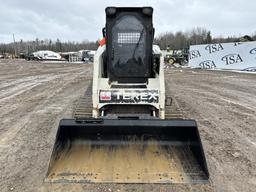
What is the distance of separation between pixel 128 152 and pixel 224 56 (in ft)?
62.2

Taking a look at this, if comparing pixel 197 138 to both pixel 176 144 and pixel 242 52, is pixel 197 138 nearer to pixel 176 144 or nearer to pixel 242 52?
pixel 176 144

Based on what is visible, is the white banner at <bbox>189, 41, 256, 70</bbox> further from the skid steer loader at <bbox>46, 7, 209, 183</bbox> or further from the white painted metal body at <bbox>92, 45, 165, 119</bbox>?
the white painted metal body at <bbox>92, 45, 165, 119</bbox>

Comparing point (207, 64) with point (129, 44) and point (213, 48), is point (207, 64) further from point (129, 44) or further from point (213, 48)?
point (129, 44)

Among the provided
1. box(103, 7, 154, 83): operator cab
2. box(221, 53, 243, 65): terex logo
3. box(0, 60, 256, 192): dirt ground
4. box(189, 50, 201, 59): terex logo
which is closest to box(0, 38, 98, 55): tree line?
box(189, 50, 201, 59): terex logo

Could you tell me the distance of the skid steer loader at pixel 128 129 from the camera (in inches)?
154

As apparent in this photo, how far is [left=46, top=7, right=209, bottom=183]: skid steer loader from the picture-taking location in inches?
154

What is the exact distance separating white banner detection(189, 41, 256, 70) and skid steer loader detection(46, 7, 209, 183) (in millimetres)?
15535

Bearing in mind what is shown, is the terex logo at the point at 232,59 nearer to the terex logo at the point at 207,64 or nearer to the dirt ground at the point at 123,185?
the terex logo at the point at 207,64

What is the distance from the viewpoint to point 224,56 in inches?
845

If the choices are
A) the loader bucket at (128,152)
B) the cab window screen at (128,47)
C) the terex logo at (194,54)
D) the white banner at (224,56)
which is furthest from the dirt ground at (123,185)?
the terex logo at (194,54)

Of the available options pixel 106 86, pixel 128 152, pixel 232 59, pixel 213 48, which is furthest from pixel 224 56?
pixel 128 152

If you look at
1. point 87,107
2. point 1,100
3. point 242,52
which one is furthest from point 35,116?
point 242,52

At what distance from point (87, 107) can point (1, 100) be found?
5031 mm

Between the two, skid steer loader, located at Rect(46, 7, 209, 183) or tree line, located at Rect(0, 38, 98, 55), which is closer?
skid steer loader, located at Rect(46, 7, 209, 183)
